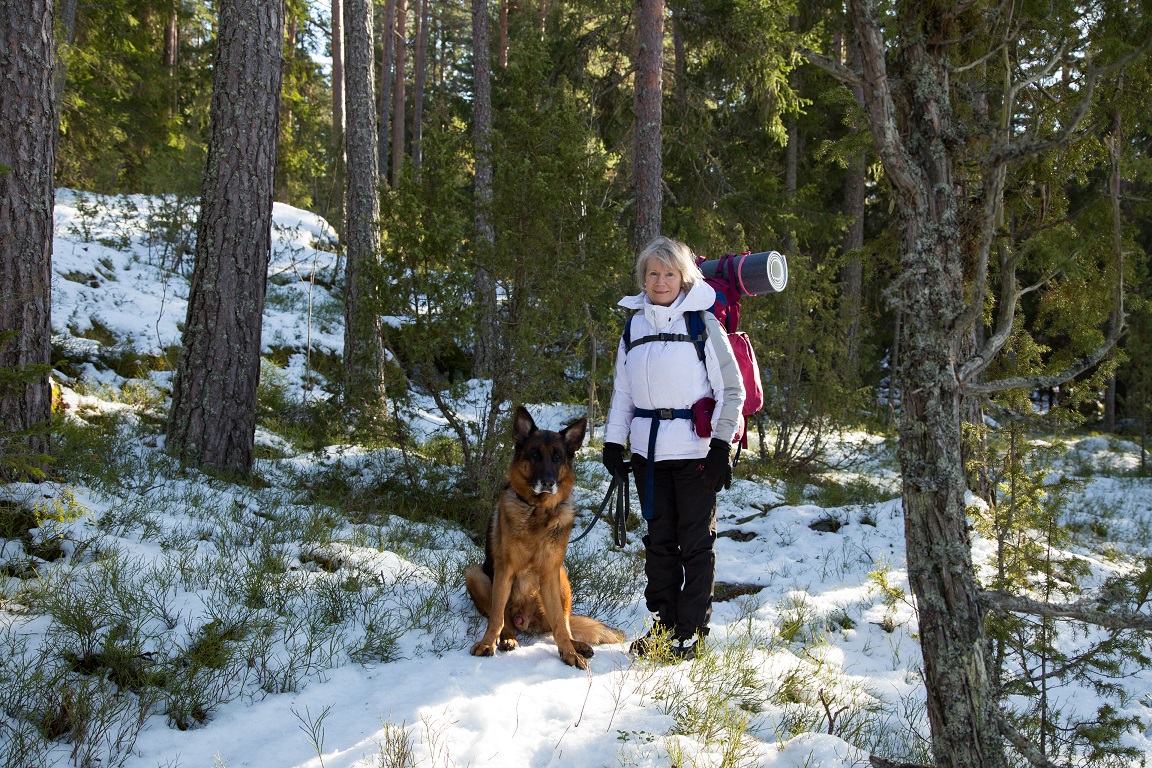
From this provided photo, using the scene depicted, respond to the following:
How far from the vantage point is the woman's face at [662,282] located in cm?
388

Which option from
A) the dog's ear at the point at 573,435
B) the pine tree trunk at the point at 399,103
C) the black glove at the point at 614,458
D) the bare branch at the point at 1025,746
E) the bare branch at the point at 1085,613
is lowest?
the bare branch at the point at 1025,746

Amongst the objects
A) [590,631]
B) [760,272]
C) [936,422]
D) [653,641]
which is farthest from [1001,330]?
[590,631]

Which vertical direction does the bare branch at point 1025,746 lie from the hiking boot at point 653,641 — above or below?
above

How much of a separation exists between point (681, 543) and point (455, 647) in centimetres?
140

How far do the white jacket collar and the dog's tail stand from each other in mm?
1793

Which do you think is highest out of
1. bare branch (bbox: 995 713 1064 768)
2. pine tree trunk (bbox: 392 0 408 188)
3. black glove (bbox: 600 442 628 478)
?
pine tree trunk (bbox: 392 0 408 188)

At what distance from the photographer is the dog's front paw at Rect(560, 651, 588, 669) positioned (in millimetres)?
3783

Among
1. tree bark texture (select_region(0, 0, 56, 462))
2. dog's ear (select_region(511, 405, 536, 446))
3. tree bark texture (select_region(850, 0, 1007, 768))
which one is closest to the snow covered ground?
tree bark texture (select_region(850, 0, 1007, 768))

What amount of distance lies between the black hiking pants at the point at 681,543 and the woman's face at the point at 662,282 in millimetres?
917

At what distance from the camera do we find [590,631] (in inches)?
162

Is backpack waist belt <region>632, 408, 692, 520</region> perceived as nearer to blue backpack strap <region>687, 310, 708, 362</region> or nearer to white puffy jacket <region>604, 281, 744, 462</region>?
white puffy jacket <region>604, 281, 744, 462</region>

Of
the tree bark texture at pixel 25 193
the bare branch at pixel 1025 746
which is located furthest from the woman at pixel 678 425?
the tree bark texture at pixel 25 193

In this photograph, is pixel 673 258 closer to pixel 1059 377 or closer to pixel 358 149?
pixel 1059 377

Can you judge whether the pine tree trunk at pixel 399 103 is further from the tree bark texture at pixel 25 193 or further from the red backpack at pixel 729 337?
the red backpack at pixel 729 337
